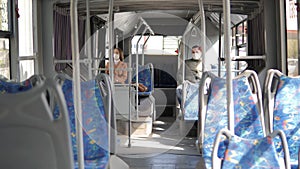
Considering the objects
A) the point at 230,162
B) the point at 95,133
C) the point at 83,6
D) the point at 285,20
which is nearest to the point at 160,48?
the point at 83,6

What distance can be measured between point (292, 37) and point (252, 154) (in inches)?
103

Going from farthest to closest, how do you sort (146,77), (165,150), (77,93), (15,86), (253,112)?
(146,77) → (165,150) → (15,86) → (253,112) → (77,93)

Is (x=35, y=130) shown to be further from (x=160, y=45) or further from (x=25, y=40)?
(x=160, y=45)

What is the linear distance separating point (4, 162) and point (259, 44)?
4067mm

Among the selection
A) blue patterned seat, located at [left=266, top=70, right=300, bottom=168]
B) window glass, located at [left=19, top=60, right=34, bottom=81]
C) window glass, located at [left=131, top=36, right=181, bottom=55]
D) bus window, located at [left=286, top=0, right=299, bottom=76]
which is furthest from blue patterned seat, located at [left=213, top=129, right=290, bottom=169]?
window glass, located at [left=131, top=36, right=181, bottom=55]

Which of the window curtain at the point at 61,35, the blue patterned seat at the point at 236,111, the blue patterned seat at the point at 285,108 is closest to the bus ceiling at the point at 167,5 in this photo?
the window curtain at the point at 61,35

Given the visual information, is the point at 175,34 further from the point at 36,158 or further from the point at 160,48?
the point at 36,158

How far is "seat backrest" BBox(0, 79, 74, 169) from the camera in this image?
2.05 m

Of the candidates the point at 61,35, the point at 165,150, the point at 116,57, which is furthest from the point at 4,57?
the point at 116,57

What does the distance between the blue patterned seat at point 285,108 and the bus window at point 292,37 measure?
0.98 meters

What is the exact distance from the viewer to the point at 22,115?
6.84ft

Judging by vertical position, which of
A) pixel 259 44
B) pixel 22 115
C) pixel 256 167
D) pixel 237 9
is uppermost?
pixel 237 9

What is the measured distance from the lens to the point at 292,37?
178 inches

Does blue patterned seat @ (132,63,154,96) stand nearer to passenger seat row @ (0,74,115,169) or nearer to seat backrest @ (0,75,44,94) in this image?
seat backrest @ (0,75,44,94)
